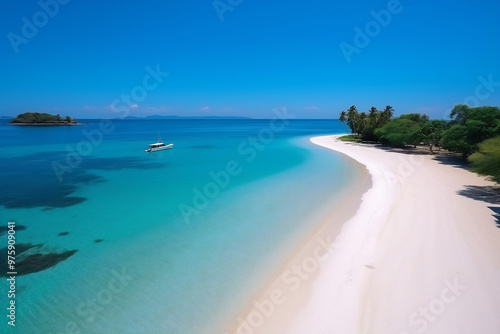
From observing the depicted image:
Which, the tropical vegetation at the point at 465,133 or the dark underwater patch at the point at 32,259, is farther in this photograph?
the tropical vegetation at the point at 465,133

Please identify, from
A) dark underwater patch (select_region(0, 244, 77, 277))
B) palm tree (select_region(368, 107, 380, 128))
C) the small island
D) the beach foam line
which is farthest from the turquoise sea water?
the small island

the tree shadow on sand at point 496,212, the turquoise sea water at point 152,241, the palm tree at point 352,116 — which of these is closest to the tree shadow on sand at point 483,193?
the tree shadow on sand at point 496,212

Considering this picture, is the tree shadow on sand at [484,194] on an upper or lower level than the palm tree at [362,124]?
lower

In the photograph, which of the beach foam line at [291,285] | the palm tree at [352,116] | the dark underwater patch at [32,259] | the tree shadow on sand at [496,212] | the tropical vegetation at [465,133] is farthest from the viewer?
the palm tree at [352,116]

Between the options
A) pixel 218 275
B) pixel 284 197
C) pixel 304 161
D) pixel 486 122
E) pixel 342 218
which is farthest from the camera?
pixel 304 161

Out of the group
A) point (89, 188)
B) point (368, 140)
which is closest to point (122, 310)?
point (89, 188)

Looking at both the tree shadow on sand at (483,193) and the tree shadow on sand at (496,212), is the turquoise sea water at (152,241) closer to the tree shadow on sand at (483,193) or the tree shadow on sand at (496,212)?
the tree shadow on sand at (483,193)

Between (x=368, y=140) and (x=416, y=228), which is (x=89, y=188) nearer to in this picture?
(x=416, y=228)
